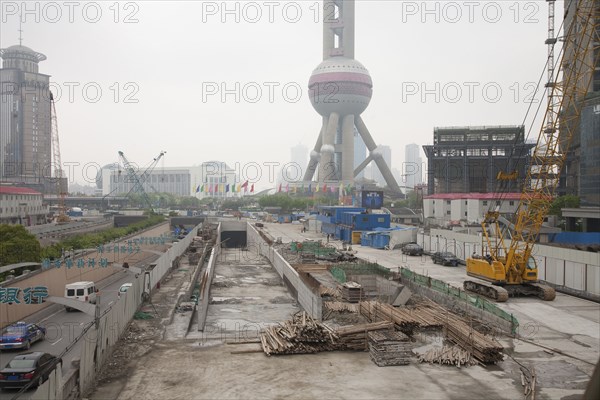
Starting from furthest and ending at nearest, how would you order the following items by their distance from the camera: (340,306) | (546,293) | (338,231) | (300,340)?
(338,231) < (546,293) < (340,306) < (300,340)

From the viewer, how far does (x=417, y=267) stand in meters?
43.0

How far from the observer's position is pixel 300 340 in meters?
19.2

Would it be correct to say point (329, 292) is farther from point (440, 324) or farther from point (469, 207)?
point (469, 207)

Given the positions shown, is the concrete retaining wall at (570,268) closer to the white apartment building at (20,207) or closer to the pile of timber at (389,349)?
the pile of timber at (389,349)

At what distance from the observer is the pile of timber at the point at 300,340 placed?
18.9 m

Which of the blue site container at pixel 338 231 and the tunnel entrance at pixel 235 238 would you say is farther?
the tunnel entrance at pixel 235 238

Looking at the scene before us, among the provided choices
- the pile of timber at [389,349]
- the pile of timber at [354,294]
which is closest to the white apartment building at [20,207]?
the pile of timber at [354,294]

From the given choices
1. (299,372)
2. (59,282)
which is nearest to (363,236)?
(59,282)

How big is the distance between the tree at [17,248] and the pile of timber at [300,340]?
19.0m

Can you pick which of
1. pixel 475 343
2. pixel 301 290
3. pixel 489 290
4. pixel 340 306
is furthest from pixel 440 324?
pixel 489 290

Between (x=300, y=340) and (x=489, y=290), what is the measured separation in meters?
15.9

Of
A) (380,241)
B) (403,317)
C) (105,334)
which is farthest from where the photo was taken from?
(380,241)

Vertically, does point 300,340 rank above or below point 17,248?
below

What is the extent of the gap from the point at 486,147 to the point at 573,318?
85.7 metres
